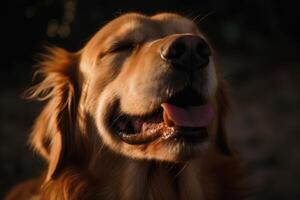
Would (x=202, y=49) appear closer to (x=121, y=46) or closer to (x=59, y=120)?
(x=121, y=46)

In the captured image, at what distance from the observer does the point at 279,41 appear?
10.5m

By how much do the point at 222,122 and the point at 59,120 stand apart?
1.28 m

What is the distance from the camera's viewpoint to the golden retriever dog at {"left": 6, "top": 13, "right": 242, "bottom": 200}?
13.1 ft

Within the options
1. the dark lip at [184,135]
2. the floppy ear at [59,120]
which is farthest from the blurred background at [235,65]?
the dark lip at [184,135]

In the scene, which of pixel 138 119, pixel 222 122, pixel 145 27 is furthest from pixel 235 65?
pixel 138 119

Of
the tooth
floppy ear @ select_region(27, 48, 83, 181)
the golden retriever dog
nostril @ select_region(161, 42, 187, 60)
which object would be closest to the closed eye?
the golden retriever dog

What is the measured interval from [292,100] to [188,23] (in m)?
4.31

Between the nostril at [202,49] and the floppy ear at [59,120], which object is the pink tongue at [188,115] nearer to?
the nostril at [202,49]

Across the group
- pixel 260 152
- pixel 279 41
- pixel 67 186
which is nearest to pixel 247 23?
pixel 279 41

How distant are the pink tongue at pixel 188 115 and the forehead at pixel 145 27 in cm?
80

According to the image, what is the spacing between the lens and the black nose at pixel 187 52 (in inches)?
153

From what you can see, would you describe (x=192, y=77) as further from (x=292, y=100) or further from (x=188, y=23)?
(x=292, y=100)

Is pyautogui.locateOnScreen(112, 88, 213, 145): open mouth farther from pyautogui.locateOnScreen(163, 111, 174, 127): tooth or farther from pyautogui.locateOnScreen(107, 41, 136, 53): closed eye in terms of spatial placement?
pyautogui.locateOnScreen(107, 41, 136, 53): closed eye

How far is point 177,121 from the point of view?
156 inches
